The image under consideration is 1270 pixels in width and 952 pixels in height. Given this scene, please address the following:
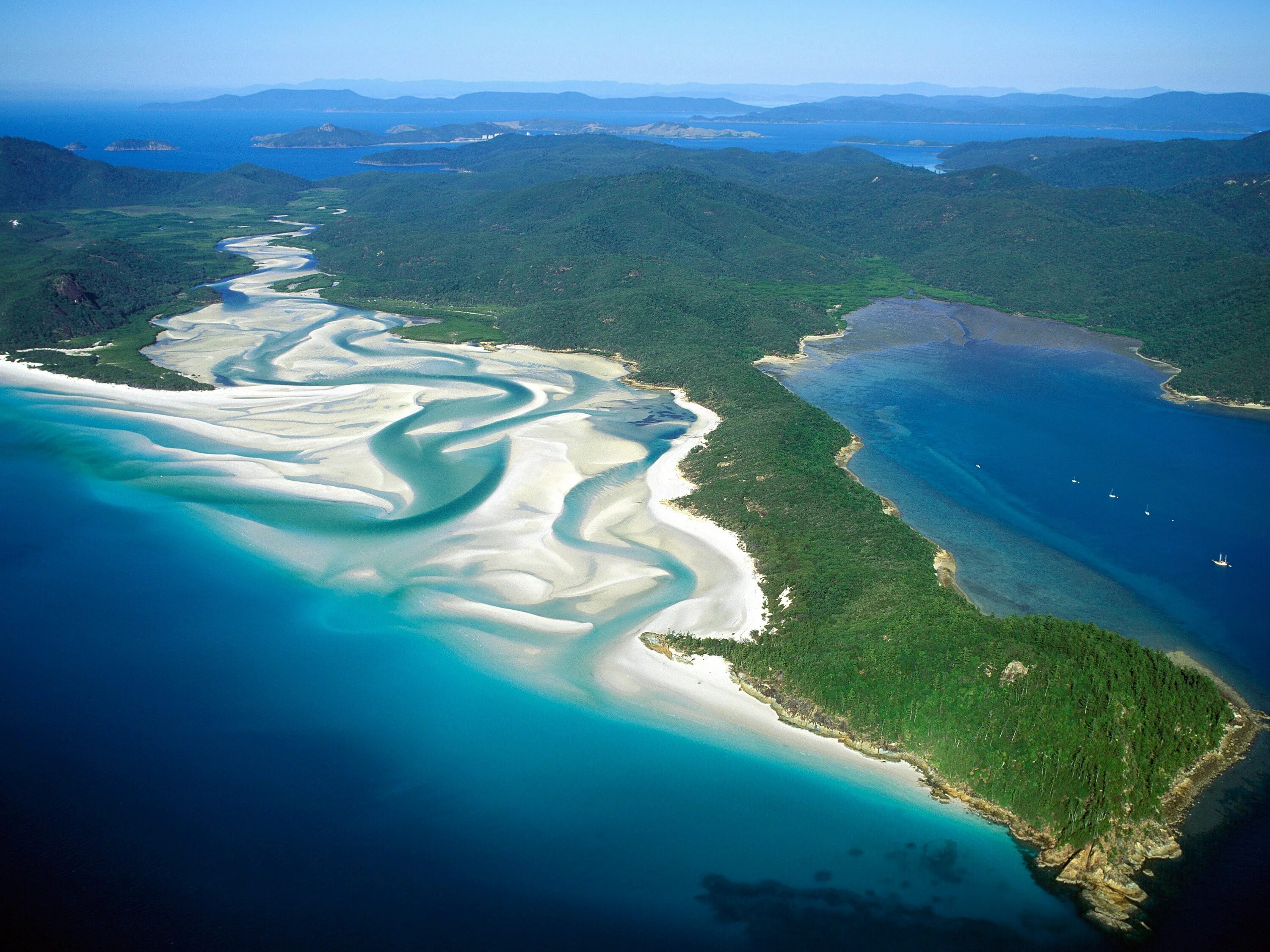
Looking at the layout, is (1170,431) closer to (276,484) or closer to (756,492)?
(756,492)

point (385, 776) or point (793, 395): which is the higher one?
point (793, 395)

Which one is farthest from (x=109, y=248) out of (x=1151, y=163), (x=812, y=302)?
(x=1151, y=163)

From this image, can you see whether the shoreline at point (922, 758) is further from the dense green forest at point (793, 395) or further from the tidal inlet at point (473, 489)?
the dense green forest at point (793, 395)

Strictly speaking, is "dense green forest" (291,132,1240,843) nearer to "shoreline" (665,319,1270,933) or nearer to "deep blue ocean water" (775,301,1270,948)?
"shoreline" (665,319,1270,933)

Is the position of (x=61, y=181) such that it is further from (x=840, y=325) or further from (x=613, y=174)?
(x=840, y=325)

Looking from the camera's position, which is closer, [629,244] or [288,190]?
[629,244]

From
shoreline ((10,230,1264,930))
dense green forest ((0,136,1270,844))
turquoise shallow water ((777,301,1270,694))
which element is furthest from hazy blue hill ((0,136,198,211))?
shoreline ((10,230,1264,930))

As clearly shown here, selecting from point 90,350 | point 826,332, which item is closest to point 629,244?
point 826,332
